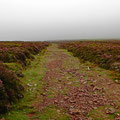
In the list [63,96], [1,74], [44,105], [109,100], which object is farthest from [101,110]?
[1,74]

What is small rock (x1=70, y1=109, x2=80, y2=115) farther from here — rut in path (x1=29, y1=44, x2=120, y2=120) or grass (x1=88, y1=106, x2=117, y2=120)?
grass (x1=88, y1=106, x2=117, y2=120)

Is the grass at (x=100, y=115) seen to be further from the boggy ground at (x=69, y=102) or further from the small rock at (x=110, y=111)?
the small rock at (x=110, y=111)

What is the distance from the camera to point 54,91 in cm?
768

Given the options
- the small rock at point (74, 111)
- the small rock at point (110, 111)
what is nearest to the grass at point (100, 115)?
the small rock at point (110, 111)

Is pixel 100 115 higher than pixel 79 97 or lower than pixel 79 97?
lower

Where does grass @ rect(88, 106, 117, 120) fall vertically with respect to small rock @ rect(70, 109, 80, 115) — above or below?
below

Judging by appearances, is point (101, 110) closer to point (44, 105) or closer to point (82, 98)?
point (82, 98)

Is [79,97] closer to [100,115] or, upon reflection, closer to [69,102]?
[69,102]

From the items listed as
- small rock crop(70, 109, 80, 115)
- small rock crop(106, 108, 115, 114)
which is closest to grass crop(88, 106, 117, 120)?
small rock crop(106, 108, 115, 114)

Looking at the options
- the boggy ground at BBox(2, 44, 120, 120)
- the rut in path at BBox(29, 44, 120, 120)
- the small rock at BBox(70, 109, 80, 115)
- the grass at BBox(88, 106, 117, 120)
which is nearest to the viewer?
the grass at BBox(88, 106, 117, 120)

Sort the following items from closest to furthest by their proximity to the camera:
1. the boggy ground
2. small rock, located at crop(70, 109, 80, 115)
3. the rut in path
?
the boggy ground
small rock, located at crop(70, 109, 80, 115)
the rut in path

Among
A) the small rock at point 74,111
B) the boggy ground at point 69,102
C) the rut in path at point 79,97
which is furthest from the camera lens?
the rut in path at point 79,97

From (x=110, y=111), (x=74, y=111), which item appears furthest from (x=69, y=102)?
(x=110, y=111)

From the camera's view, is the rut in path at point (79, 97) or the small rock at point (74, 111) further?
the rut in path at point (79, 97)
